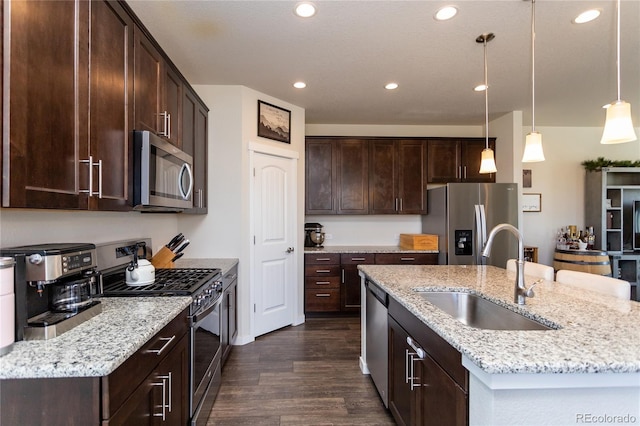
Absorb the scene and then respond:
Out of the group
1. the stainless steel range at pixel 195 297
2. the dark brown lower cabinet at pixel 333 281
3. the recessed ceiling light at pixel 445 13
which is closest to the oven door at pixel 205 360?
the stainless steel range at pixel 195 297

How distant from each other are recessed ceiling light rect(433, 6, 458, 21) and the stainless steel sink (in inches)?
70.4

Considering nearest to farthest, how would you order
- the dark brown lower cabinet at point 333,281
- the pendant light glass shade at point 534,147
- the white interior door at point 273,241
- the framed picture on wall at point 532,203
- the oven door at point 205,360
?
the oven door at point 205,360, the pendant light glass shade at point 534,147, the white interior door at point 273,241, the dark brown lower cabinet at point 333,281, the framed picture on wall at point 532,203

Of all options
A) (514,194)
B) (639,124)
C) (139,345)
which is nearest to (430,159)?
(514,194)

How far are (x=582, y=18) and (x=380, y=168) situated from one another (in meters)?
2.53

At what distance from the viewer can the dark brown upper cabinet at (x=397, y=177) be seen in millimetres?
4391

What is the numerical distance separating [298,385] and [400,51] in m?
2.76

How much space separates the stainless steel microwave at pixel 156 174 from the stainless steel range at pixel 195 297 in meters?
0.43

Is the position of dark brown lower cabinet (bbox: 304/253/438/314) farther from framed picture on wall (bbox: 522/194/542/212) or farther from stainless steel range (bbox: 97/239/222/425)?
framed picture on wall (bbox: 522/194/542/212)

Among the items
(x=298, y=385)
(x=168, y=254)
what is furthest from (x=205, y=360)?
(x=168, y=254)

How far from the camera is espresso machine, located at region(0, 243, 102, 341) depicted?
1070 millimetres

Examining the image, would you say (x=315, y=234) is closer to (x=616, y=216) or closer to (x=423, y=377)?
(x=423, y=377)

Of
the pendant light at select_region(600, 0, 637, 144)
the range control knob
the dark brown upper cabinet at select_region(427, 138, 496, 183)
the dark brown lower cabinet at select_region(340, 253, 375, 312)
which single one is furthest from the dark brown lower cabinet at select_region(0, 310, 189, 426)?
the dark brown upper cabinet at select_region(427, 138, 496, 183)

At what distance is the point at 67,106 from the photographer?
119 centimetres

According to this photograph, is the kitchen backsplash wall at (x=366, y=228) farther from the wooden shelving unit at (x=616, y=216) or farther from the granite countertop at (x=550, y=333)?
the granite countertop at (x=550, y=333)
